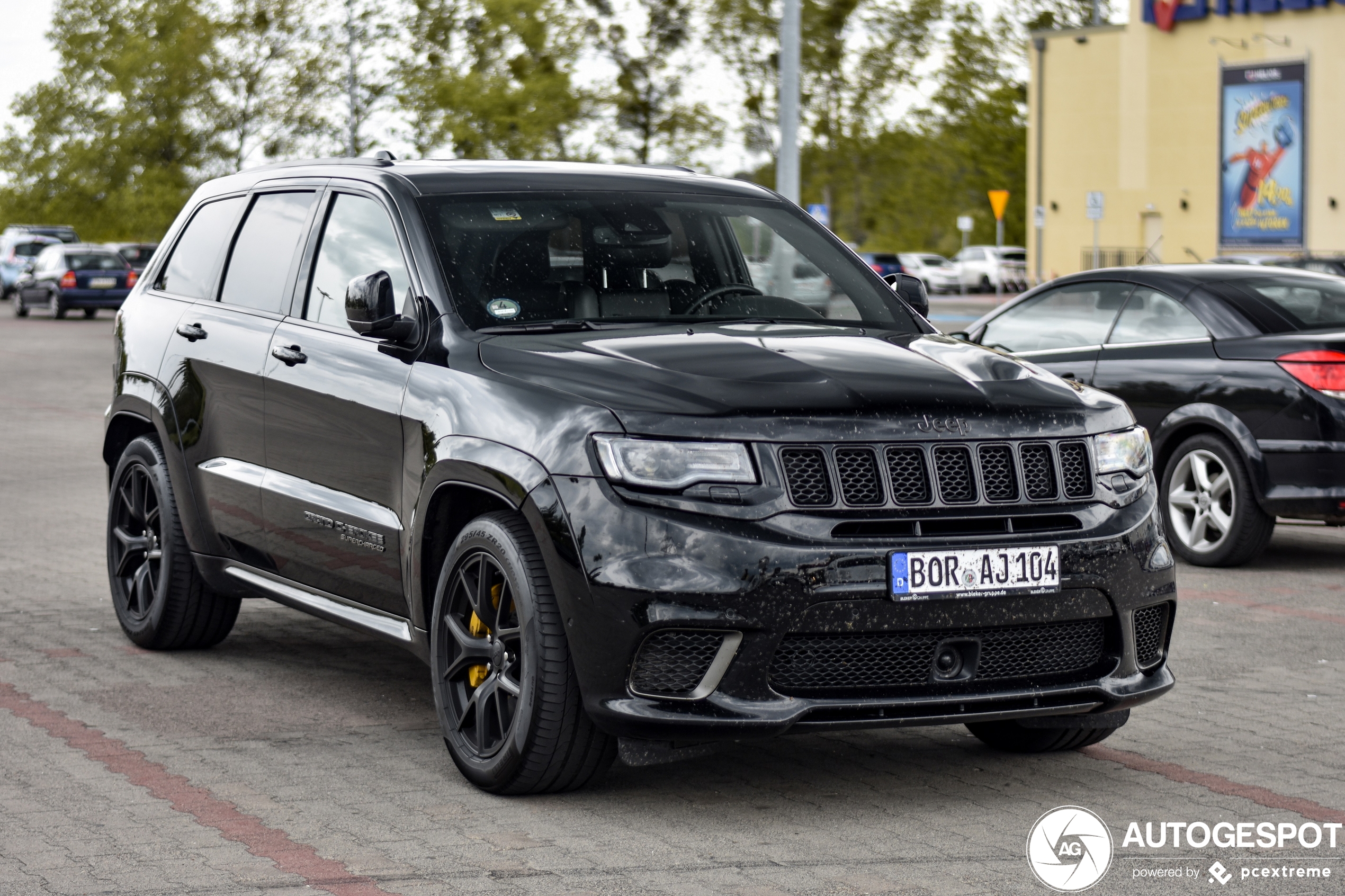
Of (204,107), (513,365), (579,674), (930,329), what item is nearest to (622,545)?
(579,674)

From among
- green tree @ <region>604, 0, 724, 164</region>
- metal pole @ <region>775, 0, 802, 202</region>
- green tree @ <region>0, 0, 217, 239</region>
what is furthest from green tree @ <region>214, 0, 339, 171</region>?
metal pole @ <region>775, 0, 802, 202</region>

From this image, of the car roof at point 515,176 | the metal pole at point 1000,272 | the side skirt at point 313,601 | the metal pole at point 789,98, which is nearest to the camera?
the side skirt at point 313,601

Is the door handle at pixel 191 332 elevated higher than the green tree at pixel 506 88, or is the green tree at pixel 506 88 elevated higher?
the green tree at pixel 506 88

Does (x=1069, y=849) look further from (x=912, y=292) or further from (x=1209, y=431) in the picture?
(x=1209, y=431)

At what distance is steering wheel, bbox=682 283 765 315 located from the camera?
5.87m

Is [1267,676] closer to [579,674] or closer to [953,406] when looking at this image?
[953,406]

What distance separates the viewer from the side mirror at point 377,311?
554 centimetres

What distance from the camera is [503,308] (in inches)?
221

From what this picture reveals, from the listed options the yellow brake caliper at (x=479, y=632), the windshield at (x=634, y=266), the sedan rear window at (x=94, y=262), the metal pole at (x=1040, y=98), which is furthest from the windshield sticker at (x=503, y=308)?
the metal pole at (x=1040, y=98)

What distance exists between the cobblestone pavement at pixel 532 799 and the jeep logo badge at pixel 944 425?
1026 millimetres

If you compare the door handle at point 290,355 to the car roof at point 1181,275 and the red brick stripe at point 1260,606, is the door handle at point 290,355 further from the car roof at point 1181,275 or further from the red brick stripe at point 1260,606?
the car roof at point 1181,275

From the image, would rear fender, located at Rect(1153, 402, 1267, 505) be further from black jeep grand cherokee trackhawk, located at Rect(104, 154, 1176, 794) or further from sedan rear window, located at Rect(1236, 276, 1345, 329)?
black jeep grand cherokee trackhawk, located at Rect(104, 154, 1176, 794)

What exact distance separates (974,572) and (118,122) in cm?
6709

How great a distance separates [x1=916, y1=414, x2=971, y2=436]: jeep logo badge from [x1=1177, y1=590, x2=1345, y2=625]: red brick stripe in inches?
141
